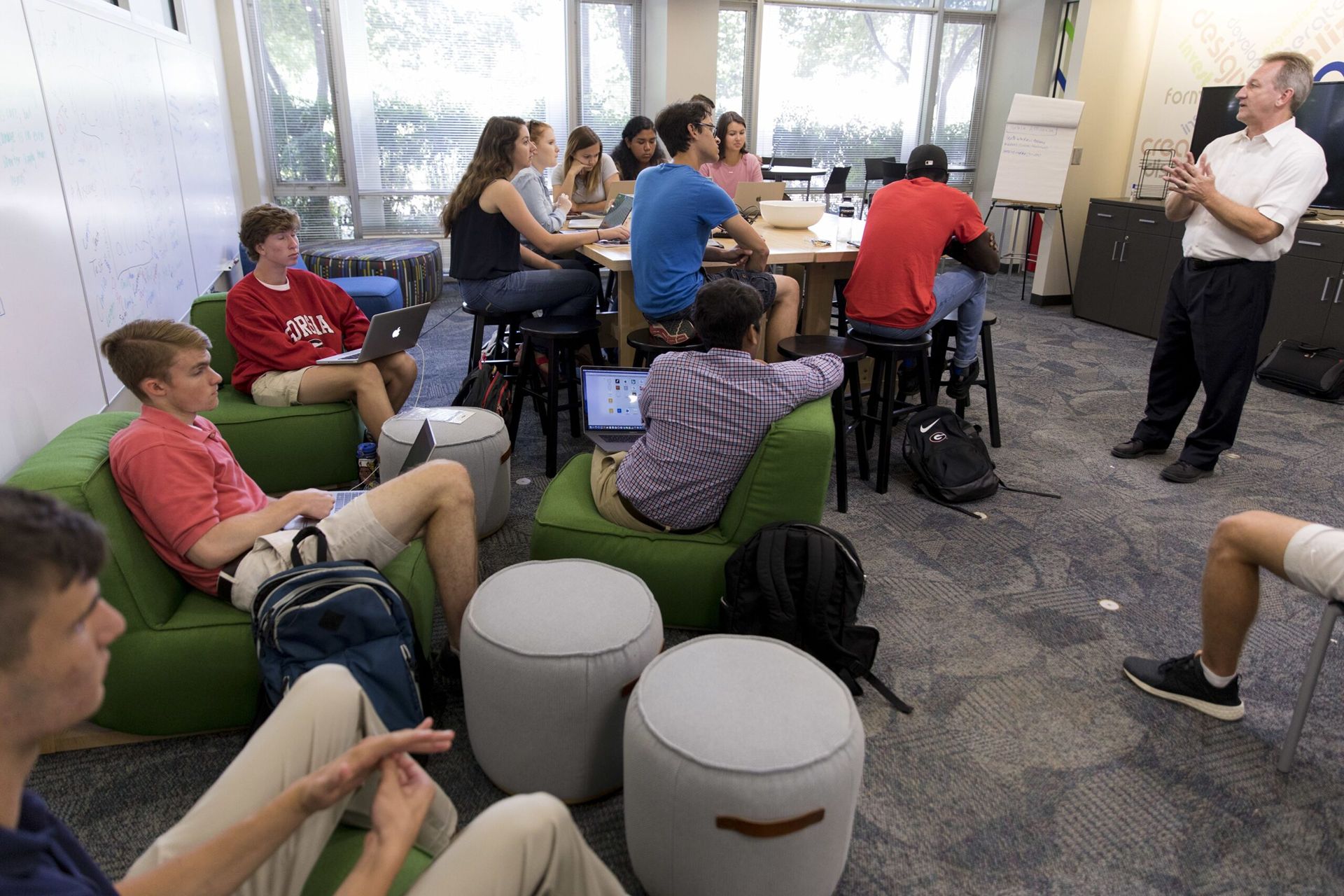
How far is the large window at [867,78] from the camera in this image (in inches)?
300

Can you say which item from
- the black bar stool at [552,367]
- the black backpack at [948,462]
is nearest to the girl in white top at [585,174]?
the black bar stool at [552,367]

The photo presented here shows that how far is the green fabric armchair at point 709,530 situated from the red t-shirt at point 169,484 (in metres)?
0.80

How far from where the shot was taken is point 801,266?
4113 millimetres

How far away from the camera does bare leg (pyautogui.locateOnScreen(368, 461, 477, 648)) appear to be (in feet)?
6.61

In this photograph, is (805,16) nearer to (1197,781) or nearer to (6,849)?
(1197,781)

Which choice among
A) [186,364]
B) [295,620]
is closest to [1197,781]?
[295,620]

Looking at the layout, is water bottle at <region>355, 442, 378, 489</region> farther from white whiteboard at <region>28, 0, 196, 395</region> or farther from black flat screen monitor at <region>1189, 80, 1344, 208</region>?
black flat screen monitor at <region>1189, 80, 1344, 208</region>

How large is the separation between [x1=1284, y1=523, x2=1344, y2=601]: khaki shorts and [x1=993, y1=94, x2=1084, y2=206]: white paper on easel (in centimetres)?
482

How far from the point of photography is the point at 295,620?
5.44 ft

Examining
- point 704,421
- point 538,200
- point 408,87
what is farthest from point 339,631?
point 408,87

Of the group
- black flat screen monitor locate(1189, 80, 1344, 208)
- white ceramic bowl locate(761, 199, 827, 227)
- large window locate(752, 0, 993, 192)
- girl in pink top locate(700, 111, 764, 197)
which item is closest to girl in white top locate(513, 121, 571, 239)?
white ceramic bowl locate(761, 199, 827, 227)

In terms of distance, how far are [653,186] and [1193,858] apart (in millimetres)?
2697

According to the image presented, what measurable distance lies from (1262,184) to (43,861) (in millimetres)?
3976

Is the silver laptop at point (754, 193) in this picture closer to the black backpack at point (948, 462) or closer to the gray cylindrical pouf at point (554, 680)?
the black backpack at point (948, 462)
